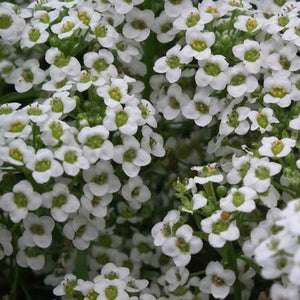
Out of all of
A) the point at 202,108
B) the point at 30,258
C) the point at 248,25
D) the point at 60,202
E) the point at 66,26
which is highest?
the point at 248,25

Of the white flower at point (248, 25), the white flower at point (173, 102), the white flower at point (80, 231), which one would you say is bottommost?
the white flower at point (80, 231)

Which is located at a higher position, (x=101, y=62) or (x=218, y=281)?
(x=101, y=62)

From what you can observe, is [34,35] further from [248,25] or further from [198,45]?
[248,25]

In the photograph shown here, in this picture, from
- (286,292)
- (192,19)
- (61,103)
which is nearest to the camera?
(286,292)

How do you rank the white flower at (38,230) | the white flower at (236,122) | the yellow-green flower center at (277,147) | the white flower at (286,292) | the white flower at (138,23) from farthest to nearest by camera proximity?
the white flower at (138,23)
the white flower at (236,122)
the white flower at (38,230)
the yellow-green flower center at (277,147)
the white flower at (286,292)

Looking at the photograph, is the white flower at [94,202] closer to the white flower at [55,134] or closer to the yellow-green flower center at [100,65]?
the white flower at [55,134]

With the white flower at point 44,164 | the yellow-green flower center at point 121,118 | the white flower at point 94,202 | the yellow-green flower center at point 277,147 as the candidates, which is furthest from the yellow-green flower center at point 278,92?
the white flower at point 44,164

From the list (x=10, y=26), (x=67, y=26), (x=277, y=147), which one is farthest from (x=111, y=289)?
(x=10, y=26)
